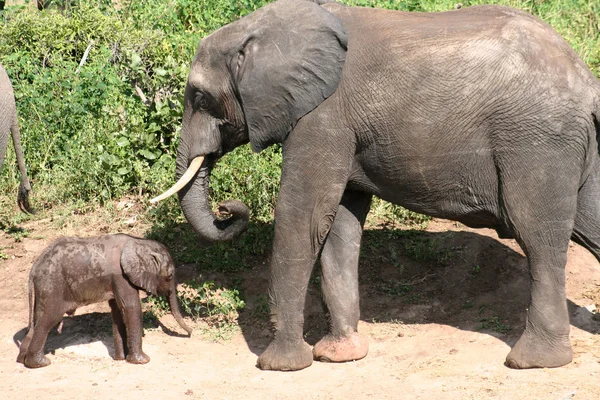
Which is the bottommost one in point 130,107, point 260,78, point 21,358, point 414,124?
point 21,358

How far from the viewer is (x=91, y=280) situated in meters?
6.61

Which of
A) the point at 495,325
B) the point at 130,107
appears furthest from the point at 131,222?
the point at 495,325

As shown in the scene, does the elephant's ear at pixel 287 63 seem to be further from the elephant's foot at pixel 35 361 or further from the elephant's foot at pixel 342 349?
the elephant's foot at pixel 35 361

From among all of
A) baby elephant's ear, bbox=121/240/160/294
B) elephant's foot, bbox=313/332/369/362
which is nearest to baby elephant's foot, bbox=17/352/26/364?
baby elephant's ear, bbox=121/240/160/294

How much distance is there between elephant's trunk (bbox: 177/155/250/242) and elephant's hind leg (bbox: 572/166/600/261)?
7.32 feet

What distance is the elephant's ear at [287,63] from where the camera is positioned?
630cm

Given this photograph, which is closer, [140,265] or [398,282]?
[140,265]

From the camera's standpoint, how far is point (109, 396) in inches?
247

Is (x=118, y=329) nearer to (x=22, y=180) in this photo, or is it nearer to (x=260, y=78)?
(x=260, y=78)

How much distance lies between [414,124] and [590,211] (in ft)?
4.39

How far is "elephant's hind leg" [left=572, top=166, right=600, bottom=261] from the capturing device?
6.54 meters

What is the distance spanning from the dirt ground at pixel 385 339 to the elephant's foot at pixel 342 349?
0.06m

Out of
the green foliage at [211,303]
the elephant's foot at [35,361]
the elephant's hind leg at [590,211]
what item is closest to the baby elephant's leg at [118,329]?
the elephant's foot at [35,361]

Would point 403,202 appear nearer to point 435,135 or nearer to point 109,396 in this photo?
point 435,135
